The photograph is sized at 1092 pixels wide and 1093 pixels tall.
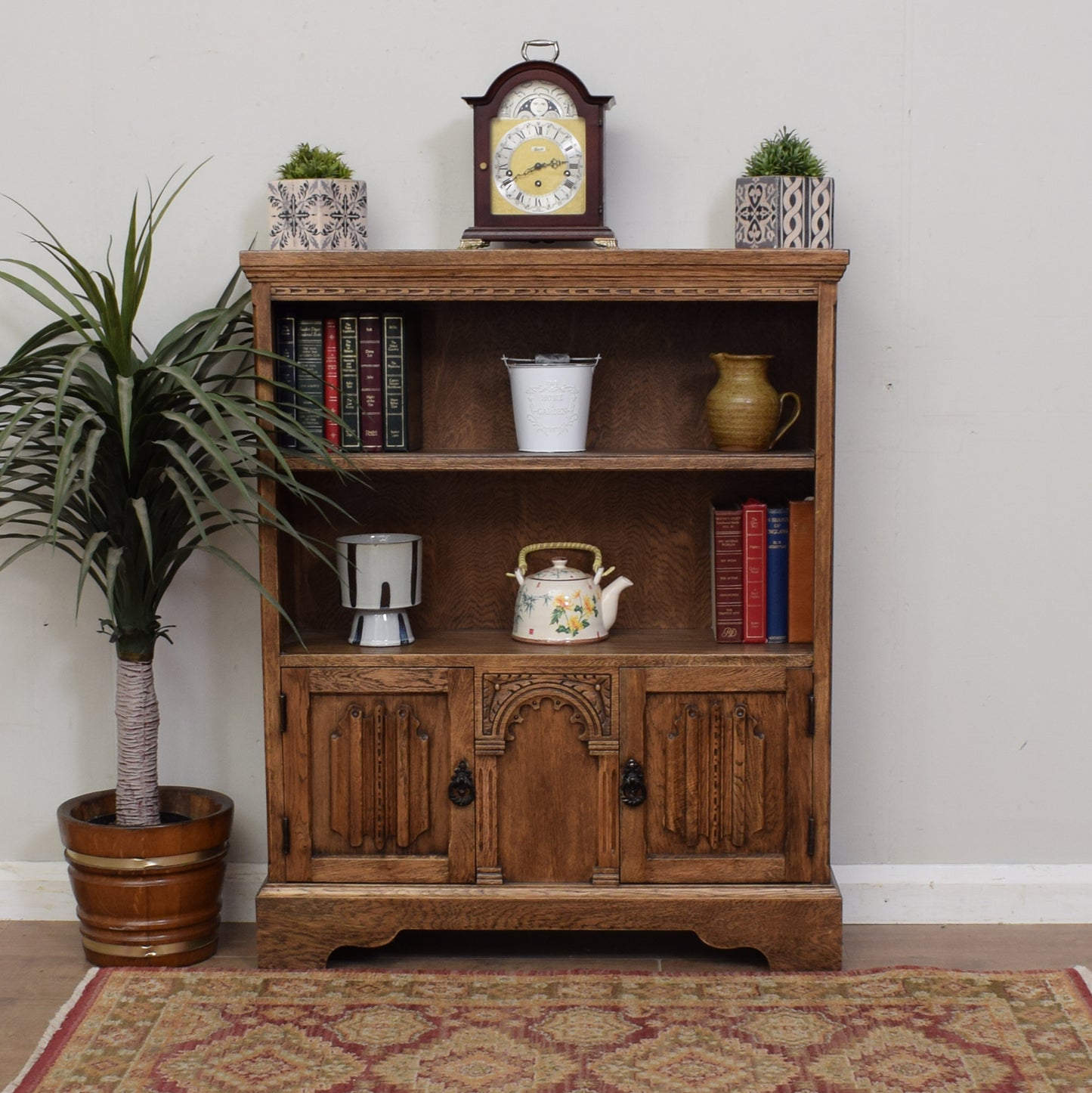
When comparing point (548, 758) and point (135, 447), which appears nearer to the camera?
point (135, 447)

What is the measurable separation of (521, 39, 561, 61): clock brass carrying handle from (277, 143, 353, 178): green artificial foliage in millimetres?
438

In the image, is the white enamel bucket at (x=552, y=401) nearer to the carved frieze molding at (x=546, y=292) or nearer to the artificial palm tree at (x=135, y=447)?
the carved frieze molding at (x=546, y=292)

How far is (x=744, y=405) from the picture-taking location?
8.35ft

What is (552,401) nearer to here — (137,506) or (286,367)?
(286,367)

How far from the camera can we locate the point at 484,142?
2.54 m

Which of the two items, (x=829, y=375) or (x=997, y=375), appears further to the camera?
(x=997, y=375)

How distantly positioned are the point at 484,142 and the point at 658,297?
0.47 metres

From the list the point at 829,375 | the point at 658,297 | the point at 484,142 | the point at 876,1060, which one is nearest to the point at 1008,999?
the point at 876,1060

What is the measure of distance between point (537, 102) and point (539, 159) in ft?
0.36

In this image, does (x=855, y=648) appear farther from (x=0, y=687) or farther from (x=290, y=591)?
(x=0, y=687)

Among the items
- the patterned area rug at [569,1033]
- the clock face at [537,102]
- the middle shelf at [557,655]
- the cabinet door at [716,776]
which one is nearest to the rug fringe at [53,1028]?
the patterned area rug at [569,1033]

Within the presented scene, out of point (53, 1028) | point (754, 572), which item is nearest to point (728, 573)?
point (754, 572)

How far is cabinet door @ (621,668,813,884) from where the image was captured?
252 centimetres

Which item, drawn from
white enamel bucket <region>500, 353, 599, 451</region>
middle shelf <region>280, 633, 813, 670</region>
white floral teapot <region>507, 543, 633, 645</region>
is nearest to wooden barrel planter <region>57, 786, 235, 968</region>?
middle shelf <region>280, 633, 813, 670</region>
